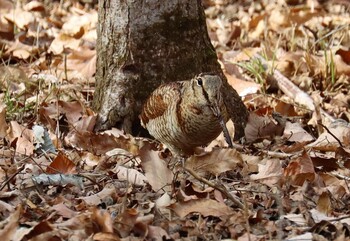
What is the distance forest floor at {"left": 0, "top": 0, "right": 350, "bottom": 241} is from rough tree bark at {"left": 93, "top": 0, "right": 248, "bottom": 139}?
0.77 feet

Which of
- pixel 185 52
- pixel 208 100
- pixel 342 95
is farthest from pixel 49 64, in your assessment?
pixel 208 100

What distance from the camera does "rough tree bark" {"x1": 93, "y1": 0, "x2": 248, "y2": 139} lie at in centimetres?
579

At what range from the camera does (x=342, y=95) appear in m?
7.19

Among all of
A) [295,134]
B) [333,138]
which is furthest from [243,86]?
[333,138]

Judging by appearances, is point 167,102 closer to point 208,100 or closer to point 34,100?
point 208,100

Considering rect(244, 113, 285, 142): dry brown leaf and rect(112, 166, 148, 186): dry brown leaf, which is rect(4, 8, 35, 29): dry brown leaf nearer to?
rect(244, 113, 285, 142): dry brown leaf

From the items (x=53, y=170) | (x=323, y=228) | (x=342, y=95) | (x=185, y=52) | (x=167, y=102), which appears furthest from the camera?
(x=342, y=95)

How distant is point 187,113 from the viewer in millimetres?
5012

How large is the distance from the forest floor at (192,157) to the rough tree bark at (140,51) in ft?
0.77

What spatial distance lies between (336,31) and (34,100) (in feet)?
10.3

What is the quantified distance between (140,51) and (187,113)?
Result: 97 cm

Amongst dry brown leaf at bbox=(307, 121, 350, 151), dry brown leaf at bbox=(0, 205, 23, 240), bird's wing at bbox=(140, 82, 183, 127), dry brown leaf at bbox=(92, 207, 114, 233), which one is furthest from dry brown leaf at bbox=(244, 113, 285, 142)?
dry brown leaf at bbox=(0, 205, 23, 240)

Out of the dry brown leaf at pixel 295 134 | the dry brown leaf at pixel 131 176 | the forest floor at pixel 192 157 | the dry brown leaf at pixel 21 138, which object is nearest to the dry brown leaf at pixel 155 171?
the forest floor at pixel 192 157

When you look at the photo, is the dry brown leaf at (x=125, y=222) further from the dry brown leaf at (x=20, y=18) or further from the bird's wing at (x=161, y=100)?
the dry brown leaf at (x=20, y=18)
